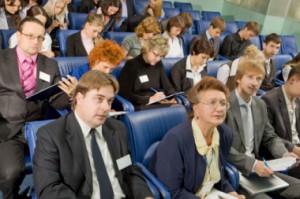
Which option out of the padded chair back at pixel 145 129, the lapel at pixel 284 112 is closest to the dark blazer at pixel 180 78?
the lapel at pixel 284 112

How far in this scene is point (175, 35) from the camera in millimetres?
4344

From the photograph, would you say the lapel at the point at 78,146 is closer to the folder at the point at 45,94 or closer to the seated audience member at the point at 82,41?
the folder at the point at 45,94

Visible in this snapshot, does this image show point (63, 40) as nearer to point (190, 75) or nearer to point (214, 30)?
point (190, 75)

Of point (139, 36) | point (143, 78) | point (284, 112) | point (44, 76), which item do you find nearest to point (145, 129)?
point (44, 76)

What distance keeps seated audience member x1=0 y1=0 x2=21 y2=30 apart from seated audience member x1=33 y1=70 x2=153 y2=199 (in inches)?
96.0

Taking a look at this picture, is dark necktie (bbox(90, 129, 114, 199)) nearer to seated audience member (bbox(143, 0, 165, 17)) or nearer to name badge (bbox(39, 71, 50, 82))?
name badge (bbox(39, 71, 50, 82))

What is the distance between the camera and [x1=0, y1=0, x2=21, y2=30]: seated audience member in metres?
3.54

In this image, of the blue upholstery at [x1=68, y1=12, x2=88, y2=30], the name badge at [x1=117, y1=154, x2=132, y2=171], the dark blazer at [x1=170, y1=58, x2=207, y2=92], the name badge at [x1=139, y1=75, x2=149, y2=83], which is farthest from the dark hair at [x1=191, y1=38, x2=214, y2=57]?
the blue upholstery at [x1=68, y1=12, x2=88, y2=30]

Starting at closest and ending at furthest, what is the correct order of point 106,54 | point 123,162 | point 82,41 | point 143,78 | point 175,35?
point 123,162
point 106,54
point 143,78
point 82,41
point 175,35

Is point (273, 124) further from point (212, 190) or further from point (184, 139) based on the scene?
point (184, 139)

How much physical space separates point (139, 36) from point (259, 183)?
7.72ft

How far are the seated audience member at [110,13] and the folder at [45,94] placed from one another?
2.10 metres

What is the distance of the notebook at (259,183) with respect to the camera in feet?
6.66

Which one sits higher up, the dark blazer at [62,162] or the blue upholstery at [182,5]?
the blue upholstery at [182,5]
